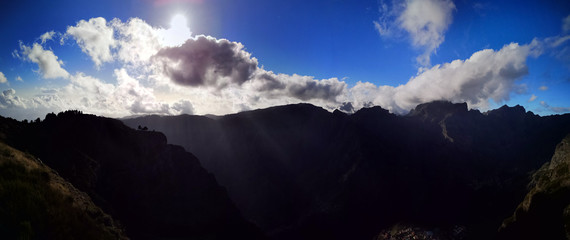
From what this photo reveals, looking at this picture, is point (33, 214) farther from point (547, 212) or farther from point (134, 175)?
point (547, 212)

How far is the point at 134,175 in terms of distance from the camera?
89438mm

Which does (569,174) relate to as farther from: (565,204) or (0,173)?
(0,173)

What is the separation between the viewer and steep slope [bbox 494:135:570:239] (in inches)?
2766

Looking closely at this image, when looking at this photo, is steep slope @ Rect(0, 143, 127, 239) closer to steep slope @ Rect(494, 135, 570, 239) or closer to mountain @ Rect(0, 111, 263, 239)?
mountain @ Rect(0, 111, 263, 239)

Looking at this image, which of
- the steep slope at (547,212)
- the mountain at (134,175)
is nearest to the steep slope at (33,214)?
the mountain at (134,175)

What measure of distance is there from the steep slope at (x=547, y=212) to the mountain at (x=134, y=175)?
10669 cm

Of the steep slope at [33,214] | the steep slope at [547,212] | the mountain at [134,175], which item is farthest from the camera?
the steep slope at [547,212]

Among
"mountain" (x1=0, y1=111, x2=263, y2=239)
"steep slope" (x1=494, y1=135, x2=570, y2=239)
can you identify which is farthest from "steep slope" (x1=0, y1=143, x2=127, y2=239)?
"steep slope" (x1=494, y1=135, x2=570, y2=239)

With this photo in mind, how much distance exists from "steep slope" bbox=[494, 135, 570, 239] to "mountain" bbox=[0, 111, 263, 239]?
106686 mm

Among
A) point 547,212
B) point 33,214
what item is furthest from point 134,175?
point 547,212

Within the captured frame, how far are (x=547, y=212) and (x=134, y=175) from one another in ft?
459

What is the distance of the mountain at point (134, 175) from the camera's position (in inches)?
2384

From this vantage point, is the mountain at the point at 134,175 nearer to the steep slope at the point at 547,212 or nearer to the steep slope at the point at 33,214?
the steep slope at the point at 33,214

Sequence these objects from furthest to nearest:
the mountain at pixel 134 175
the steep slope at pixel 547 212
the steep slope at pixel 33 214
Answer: the steep slope at pixel 547 212
the mountain at pixel 134 175
the steep slope at pixel 33 214
